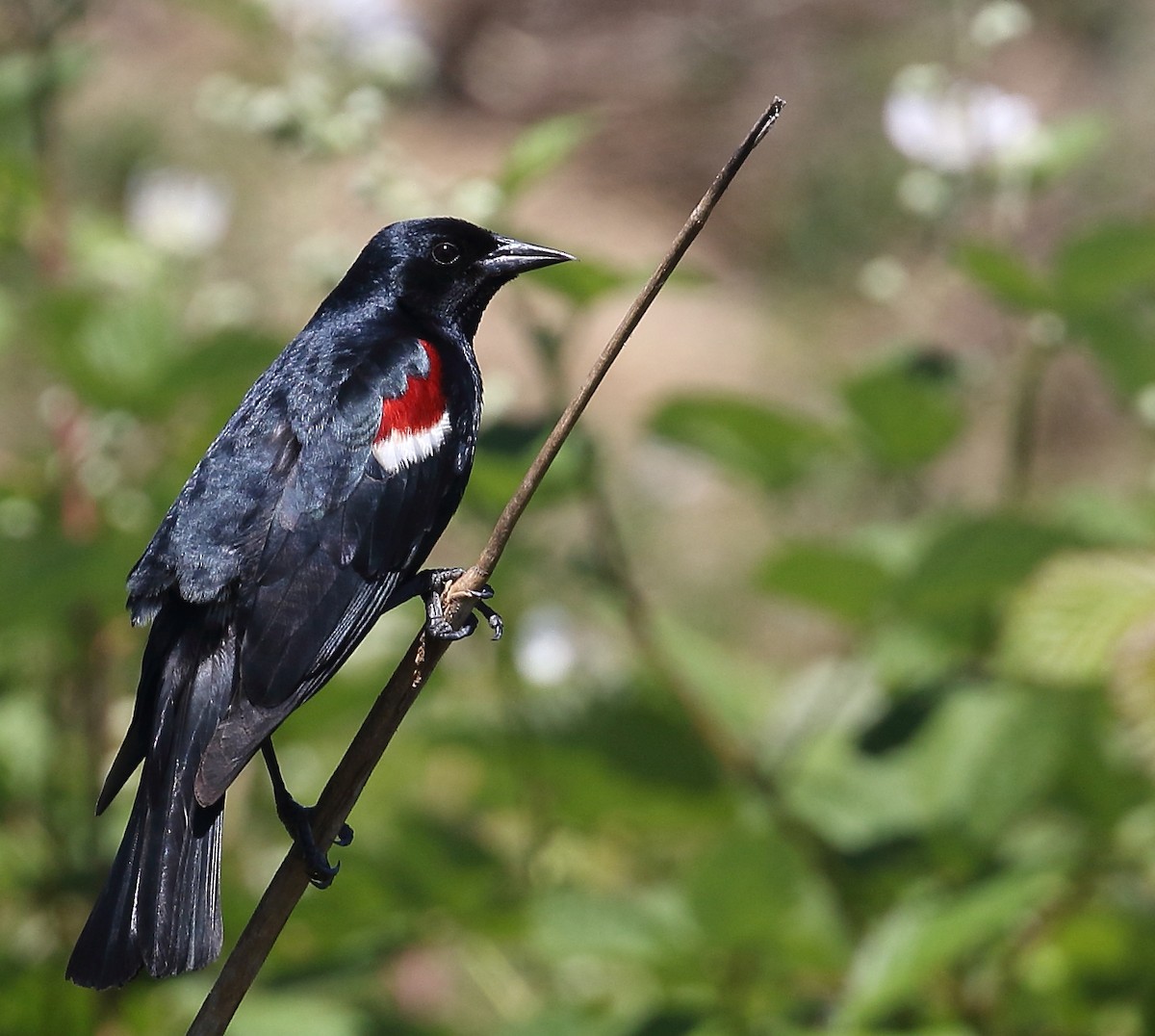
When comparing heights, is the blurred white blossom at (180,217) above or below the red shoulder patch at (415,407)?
above

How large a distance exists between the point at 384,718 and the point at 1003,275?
4.29ft

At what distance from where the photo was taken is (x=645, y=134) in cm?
1397

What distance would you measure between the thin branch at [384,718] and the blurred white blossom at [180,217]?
2.14 m

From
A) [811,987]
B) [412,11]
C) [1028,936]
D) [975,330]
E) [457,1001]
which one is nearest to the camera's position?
[1028,936]

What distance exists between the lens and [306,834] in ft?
4.71

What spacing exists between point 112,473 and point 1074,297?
1.51m

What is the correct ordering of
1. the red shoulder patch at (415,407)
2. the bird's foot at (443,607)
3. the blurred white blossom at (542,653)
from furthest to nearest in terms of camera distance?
the blurred white blossom at (542,653) < the red shoulder patch at (415,407) < the bird's foot at (443,607)

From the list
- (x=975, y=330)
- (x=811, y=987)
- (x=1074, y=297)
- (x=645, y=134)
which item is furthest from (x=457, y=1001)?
(x=645, y=134)

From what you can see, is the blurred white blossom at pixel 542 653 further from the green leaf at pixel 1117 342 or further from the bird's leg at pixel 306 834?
the bird's leg at pixel 306 834

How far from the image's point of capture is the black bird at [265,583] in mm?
1435

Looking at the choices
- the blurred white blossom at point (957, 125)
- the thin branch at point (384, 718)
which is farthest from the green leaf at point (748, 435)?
the thin branch at point (384, 718)

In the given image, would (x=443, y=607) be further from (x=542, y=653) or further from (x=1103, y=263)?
(x=542, y=653)

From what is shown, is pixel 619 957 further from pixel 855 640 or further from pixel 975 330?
pixel 975 330

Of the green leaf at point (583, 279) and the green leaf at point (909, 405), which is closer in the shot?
the green leaf at point (583, 279)
